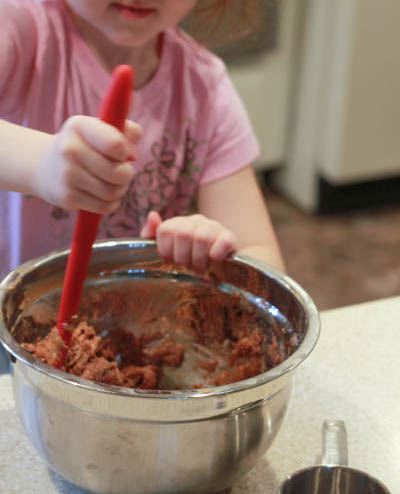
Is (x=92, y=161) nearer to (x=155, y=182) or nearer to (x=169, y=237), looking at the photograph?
(x=169, y=237)

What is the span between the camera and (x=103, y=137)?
0.45 metres

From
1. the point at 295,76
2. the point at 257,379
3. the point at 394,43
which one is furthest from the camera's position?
the point at 295,76

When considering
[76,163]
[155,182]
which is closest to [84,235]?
[76,163]

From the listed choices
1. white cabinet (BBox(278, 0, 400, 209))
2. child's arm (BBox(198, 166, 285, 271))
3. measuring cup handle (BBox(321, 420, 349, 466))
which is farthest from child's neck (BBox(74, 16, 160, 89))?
white cabinet (BBox(278, 0, 400, 209))

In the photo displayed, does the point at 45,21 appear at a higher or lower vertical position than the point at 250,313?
higher

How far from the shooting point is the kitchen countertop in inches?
21.2

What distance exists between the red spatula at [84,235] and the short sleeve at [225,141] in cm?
36

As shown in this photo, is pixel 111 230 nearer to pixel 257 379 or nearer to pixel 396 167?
pixel 257 379

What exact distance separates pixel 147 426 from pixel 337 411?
24 centimetres

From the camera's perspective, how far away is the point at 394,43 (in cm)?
188

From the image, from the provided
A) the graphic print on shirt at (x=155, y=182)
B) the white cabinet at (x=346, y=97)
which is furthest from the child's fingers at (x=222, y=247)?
the white cabinet at (x=346, y=97)

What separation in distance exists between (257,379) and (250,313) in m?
0.18

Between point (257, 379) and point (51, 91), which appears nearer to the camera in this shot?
point (257, 379)

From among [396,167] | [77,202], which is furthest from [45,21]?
[396,167]
